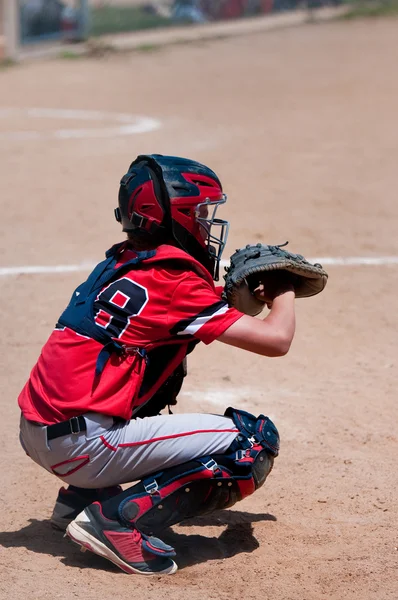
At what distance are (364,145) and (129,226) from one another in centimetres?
699

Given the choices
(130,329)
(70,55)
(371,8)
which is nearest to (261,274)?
(130,329)

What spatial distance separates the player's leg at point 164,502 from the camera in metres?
3.27

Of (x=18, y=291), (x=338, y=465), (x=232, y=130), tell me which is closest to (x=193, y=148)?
(x=232, y=130)

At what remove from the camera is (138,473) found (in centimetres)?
332

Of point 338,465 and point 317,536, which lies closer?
point 317,536

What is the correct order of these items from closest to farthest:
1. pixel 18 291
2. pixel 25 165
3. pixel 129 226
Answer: pixel 129 226 < pixel 18 291 < pixel 25 165

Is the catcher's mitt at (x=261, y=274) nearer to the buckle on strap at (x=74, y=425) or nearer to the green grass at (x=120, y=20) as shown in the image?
the buckle on strap at (x=74, y=425)

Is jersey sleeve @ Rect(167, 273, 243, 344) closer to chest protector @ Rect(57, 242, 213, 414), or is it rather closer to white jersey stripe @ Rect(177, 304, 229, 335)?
white jersey stripe @ Rect(177, 304, 229, 335)

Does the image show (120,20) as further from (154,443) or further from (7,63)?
(154,443)

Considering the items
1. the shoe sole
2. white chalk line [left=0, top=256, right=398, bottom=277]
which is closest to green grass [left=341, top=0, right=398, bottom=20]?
white chalk line [left=0, top=256, right=398, bottom=277]

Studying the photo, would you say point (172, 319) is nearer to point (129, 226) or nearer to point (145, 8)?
point (129, 226)

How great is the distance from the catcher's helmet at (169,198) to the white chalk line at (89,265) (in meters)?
3.17

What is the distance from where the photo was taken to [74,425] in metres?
3.18

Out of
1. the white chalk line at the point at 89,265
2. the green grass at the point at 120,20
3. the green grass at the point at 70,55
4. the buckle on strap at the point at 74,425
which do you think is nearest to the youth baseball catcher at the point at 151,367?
the buckle on strap at the point at 74,425
